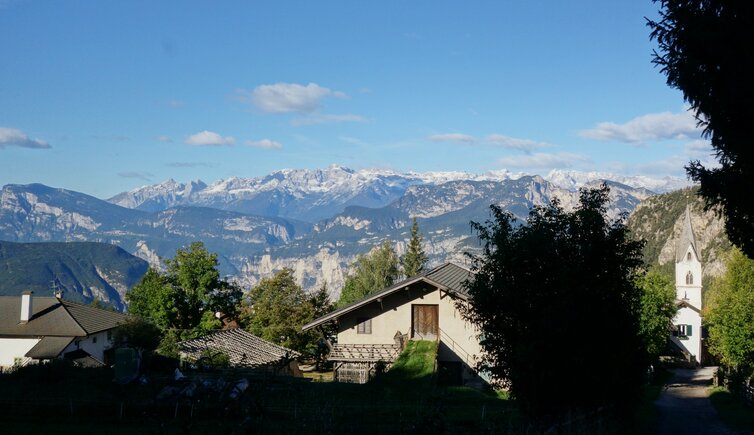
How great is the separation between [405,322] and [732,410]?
16.6 metres

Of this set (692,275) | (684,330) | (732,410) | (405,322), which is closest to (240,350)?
(405,322)

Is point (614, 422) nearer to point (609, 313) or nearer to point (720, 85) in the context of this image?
point (609, 313)

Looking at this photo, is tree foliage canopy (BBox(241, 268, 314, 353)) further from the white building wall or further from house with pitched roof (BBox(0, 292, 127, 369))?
the white building wall

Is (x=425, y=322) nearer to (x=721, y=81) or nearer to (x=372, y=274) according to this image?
(x=721, y=81)

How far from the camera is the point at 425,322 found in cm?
4016

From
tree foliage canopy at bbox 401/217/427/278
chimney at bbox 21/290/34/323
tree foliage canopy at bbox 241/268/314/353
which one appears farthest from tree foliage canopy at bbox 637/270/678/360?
tree foliage canopy at bbox 401/217/427/278

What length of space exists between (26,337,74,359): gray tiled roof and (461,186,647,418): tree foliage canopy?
43.1 meters

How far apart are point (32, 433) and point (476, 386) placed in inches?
896

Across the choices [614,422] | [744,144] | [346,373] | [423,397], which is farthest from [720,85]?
[346,373]

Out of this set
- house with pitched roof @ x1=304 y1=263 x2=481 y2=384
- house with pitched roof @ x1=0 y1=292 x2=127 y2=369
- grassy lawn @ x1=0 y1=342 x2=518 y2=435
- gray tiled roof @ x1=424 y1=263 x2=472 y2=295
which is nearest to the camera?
grassy lawn @ x1=0 y1=342 x2=518 y2=435

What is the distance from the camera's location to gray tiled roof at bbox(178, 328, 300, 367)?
4356cm

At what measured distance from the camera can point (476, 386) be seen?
121 feet

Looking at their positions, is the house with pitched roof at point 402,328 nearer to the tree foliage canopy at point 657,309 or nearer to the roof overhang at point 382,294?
the roof overhang at point 382,294

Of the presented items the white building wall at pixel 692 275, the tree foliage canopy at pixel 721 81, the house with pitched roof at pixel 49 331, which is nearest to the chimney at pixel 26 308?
the house with pitched roof at pixel 49 331
